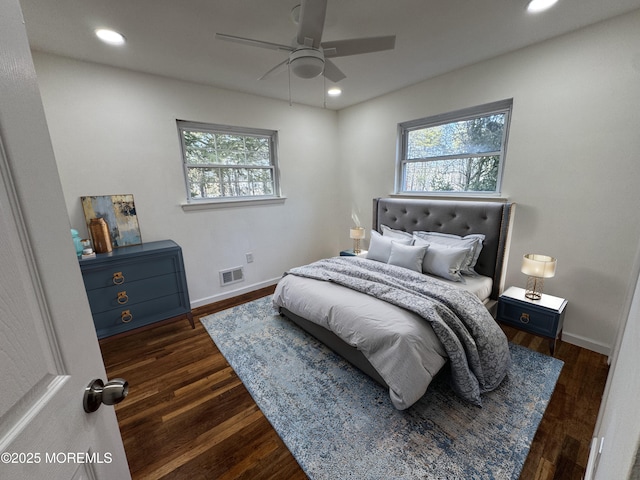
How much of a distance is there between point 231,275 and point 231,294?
26 centimetres

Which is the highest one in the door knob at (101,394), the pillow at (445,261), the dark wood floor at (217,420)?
the door knob at (101,394)

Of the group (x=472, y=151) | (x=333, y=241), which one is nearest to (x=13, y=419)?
(x=472, y=151)

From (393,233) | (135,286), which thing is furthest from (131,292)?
(393,233)

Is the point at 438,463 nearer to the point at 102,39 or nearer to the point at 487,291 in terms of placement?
the point at 487,291

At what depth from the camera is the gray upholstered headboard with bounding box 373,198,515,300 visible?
8.38ft

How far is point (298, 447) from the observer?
1513 millimetres

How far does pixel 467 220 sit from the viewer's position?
9.07 ft

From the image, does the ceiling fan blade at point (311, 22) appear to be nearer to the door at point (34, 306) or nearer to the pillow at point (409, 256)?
the door at point (34, 306)

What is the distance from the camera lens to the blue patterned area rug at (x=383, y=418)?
140cm

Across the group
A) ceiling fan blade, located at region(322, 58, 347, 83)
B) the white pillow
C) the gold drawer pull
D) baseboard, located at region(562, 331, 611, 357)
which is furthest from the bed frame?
ceiling fan blade, located at region(322, 58, 347, 83)

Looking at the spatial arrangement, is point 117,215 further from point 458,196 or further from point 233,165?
point 458,196

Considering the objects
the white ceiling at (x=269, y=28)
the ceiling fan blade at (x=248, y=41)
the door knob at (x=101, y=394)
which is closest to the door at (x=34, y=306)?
the door knob at (x=101, y=394)

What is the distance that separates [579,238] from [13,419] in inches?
126

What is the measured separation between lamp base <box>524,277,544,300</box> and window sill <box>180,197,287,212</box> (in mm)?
2930
